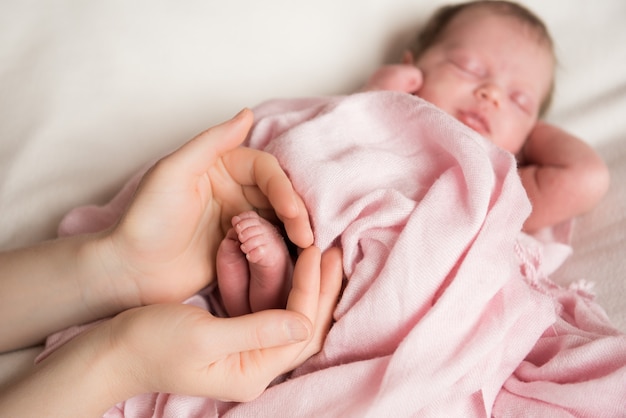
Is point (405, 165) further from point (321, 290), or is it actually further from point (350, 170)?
point (321, 290)

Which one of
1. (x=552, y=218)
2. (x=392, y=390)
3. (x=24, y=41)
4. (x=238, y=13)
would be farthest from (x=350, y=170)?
(x=24, y=41)

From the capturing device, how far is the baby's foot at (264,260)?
82 cm

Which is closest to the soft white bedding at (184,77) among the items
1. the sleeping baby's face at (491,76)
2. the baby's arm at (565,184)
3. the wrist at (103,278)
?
the baby's arm at (565,184)

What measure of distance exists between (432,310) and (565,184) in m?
0.52

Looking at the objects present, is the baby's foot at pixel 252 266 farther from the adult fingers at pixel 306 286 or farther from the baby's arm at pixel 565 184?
the baby's arm at pixel 565 184

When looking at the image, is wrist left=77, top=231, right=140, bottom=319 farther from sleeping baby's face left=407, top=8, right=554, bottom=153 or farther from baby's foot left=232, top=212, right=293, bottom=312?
sleeping baby's face left=407, top=8, right=554, bottom=153

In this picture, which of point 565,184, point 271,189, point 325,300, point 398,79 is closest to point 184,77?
point 398,79

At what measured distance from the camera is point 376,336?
2.65ft

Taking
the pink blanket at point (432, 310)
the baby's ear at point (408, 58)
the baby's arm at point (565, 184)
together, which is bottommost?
the baby's arm at point (565, 184)

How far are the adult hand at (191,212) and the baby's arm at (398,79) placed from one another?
384mm

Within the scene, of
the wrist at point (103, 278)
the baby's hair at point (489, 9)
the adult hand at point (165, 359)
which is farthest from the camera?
the baby's hair at point (489, 9)

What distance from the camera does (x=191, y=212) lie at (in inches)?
34.2

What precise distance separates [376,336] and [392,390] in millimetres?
91

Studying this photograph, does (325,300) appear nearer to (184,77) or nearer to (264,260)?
(264,260)
